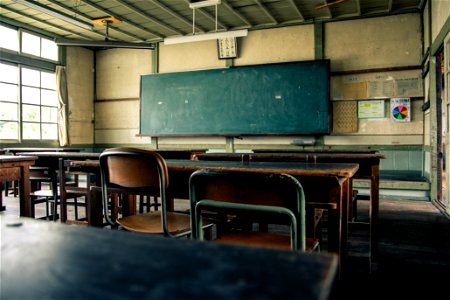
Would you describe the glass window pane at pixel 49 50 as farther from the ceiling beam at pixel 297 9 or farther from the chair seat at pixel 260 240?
the chair seat at pixel 260 240

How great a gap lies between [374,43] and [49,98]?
650cm

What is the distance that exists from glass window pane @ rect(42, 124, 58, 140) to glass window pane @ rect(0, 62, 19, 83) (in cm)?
108

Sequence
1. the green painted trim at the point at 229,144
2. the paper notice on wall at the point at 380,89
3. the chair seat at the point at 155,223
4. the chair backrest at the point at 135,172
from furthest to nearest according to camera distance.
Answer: the green painted trim at the point at 229,144, the paper notice on wall at the point at 380,89, the chair seat at the point at 155,223, the chair backrest at the point at 135,172

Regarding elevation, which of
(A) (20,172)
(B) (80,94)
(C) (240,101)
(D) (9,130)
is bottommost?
(A) (20,172)

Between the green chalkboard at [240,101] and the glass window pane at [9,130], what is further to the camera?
the glass window pane at [9,130]

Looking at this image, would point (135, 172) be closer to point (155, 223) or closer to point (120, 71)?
point (155, 223)

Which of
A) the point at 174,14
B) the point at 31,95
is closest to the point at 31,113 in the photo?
the point at 31,95

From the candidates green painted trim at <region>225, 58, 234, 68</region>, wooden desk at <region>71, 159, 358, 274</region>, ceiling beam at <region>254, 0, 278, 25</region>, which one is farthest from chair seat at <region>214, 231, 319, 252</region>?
green painted trim at <region>225, 58, 234, 68</region>

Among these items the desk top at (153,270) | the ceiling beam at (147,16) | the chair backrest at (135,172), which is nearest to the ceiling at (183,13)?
the ceiling beam at (147,16)

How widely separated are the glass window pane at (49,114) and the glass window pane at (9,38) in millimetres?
1295

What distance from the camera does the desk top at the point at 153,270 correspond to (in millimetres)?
306

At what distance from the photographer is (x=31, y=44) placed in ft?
23.3

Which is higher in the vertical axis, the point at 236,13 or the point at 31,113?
the point at 236,13

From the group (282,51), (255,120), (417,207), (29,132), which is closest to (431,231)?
(417,207)
